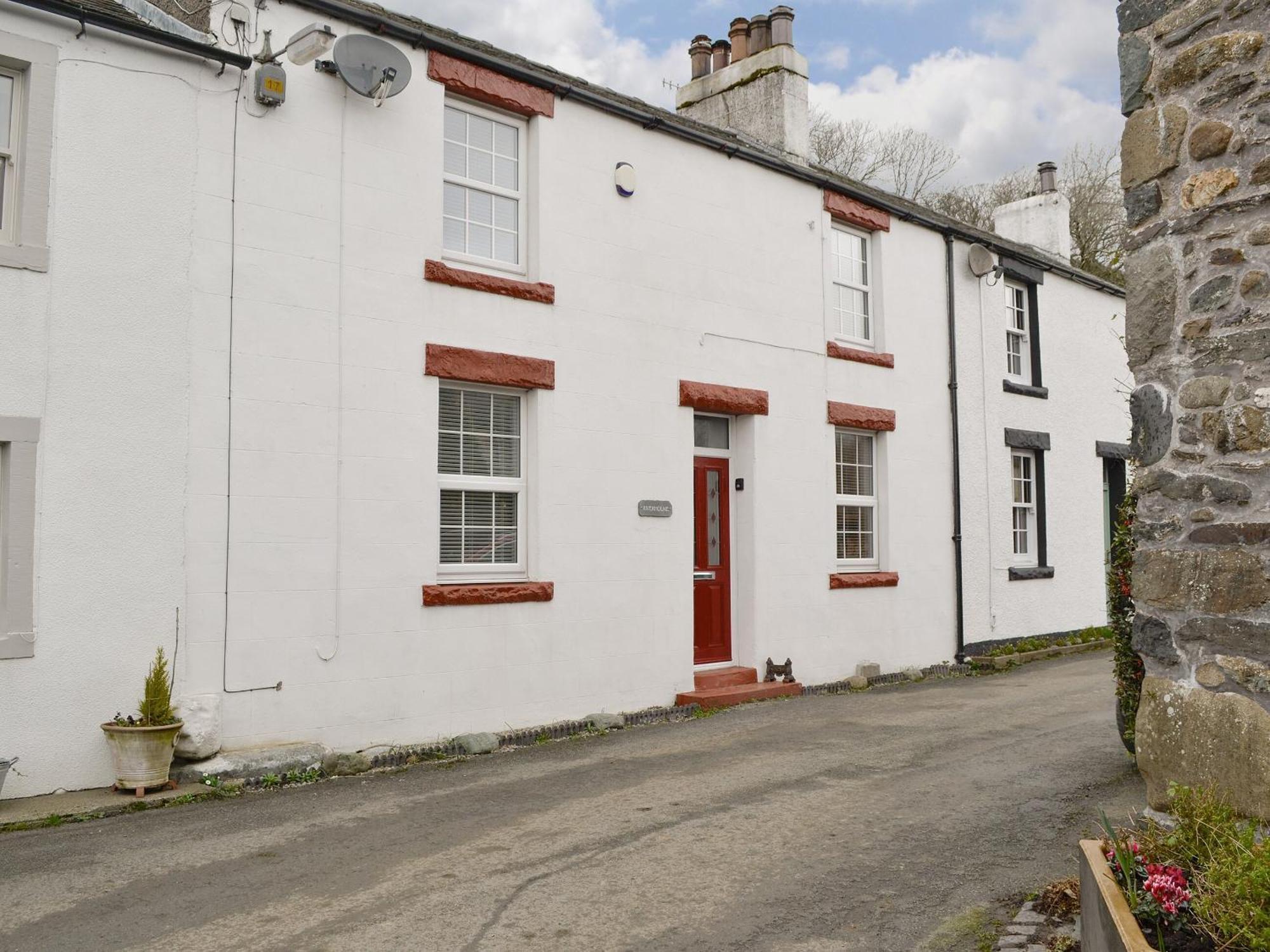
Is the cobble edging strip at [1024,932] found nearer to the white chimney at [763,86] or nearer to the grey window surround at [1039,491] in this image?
the white chimney at [763,86]

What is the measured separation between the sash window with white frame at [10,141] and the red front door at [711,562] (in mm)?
6665

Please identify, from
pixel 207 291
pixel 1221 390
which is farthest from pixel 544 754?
pixel 1221 390

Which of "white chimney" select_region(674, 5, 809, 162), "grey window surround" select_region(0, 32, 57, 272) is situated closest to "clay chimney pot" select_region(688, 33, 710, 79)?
"white chimney" select_region(674, 5, 809, 162)

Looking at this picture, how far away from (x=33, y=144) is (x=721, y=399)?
666cm

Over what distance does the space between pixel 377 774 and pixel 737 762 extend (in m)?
2.74

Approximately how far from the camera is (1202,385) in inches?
203

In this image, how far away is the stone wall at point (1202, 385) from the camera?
4883 mm

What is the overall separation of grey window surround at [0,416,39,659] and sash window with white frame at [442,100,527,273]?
12.6 ft

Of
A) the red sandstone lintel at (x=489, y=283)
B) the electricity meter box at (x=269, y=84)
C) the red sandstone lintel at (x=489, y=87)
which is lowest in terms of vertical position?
the red sandstone lintel at (x=489, y=283)

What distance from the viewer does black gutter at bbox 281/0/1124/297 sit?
9.07 metres

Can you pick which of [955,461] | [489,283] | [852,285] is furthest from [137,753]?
[955,461]

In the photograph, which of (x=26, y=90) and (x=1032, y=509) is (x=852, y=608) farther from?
(x=26, y=90)

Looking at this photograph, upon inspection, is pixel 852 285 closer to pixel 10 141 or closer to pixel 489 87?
pixel 489 87

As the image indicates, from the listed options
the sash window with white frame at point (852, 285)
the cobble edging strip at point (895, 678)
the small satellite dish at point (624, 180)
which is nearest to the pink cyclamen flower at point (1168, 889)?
the cobble edging strip at point (895, 678)
